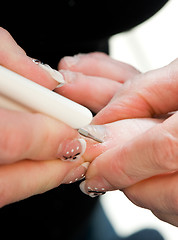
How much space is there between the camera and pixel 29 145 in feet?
1.21

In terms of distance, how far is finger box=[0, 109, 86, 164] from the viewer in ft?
1.15

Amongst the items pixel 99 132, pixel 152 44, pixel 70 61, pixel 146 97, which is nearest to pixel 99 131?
pixel 99 132

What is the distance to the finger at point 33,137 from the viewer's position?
350mm

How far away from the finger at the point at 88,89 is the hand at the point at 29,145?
0.24 metres

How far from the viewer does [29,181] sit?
1.34ft

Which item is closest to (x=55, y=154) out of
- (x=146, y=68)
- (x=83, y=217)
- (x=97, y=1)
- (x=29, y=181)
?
(x=29, y=181)

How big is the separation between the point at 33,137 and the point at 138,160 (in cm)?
15

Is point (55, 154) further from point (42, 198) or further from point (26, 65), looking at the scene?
point (42, 198)

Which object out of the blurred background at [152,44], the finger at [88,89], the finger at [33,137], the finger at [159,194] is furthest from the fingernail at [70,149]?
the blurred background at [152,44]

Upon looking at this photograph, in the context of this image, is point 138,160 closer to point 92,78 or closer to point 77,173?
point 77,173

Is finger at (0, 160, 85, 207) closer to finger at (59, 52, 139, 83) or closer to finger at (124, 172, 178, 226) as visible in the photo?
finger at (124, 172, 178, 226)

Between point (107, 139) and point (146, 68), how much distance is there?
26.2 inches

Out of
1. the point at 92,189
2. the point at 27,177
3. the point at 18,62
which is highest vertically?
the point at 18,62

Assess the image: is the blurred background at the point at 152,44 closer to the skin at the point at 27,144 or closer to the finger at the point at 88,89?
the finger at the point at 88,89
